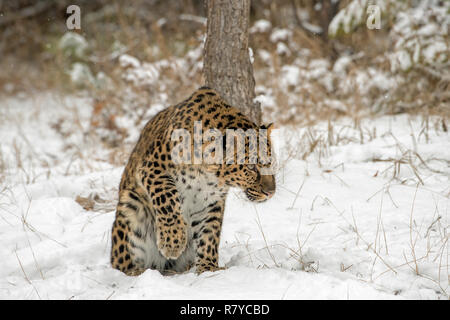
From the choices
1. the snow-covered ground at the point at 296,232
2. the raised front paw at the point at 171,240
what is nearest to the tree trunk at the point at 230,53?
the snow-covered ground at the point at 296,232

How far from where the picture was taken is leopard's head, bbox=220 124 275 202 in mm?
3180

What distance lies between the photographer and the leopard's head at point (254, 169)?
3.18 meters

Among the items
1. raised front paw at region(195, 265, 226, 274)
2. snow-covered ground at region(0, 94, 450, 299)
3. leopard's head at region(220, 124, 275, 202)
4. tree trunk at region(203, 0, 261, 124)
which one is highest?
tree trunk at region(203, 0, 261, 124)

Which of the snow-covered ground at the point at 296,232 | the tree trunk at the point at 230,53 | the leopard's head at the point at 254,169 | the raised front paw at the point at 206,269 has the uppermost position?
the tree trunk at the point at 230,53

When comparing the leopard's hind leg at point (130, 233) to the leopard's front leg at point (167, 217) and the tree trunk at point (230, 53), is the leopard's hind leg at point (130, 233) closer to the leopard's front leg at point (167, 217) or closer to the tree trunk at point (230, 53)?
the leopard's front leg at point (167, 217)

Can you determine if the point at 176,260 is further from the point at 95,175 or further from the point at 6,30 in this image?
the point at 6,30

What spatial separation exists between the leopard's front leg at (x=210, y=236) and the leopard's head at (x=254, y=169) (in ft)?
1.09

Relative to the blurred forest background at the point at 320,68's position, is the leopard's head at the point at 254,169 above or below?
below

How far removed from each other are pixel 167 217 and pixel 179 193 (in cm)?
20

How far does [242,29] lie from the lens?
4426 mm

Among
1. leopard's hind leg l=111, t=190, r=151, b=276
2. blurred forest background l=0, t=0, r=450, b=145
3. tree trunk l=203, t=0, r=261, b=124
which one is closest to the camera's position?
leopard's hind leg l=111, t=190, r=151, b=276

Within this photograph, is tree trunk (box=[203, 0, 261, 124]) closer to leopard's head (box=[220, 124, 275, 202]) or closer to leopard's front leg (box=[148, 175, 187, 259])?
leopard's head (box=[220, 124, 275, 202])

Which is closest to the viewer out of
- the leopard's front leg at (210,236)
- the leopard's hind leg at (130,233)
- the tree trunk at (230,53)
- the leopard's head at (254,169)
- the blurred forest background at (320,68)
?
the leopard's head at (254,169)

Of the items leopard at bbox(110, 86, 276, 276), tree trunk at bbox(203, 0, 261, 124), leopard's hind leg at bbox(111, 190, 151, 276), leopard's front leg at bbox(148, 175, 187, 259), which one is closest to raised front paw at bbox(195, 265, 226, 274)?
leopard at bbox(110, 86, 276, 276)
